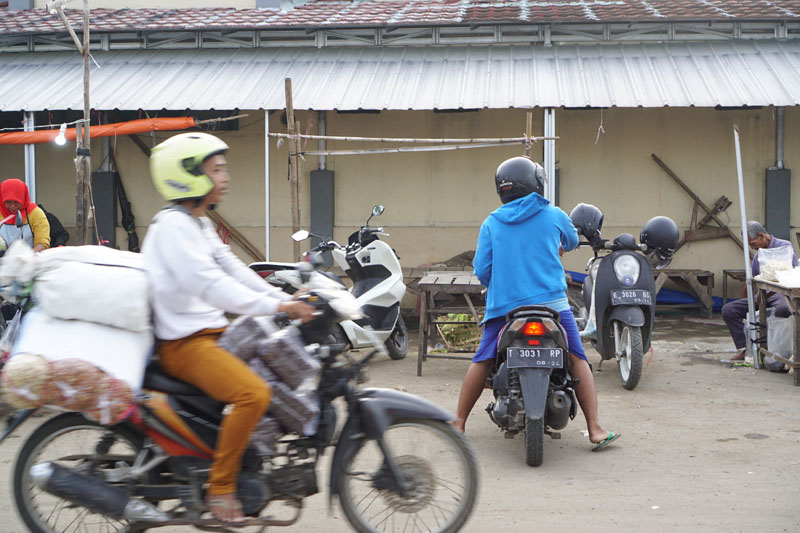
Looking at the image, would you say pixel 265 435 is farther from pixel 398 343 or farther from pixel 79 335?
pixel 398 343

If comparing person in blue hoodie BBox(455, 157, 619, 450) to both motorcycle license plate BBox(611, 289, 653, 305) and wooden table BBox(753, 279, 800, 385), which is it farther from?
wooden table BBox(753, 279, 800, 385)

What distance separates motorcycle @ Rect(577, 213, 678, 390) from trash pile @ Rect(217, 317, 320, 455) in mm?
3848

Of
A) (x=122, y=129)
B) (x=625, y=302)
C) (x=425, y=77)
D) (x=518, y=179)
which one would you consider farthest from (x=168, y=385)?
(x=122, y=129)

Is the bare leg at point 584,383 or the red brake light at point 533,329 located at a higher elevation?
the red brake light at point 533,329

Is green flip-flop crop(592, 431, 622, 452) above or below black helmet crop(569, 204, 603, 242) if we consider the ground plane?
below

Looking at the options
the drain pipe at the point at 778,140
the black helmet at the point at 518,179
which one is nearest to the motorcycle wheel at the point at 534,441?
the black helmet at the point at 518,179

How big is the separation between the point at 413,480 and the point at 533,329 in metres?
1.51

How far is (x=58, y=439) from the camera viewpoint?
336 cm

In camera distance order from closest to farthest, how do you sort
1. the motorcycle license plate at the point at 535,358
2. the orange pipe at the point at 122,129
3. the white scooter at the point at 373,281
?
the motorcycle license plate at the point at 535,358, the white scooter at the point at 373,281, the orange pipe at the point at 122,129

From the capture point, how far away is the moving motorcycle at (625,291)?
21.6 ft

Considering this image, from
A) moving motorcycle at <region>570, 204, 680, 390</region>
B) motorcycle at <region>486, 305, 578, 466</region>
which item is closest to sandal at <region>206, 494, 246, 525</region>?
motorcycle at <region>486, 305, 578, 466</region>

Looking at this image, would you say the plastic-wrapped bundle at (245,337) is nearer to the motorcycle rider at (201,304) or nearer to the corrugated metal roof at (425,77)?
the motorcycle rider at (201,304)

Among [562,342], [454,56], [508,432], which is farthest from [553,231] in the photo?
[454,56]

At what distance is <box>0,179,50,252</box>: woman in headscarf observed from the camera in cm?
701
